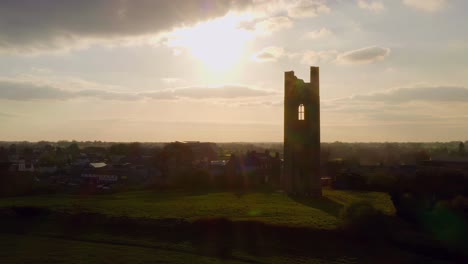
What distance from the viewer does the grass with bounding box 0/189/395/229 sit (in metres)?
26.8

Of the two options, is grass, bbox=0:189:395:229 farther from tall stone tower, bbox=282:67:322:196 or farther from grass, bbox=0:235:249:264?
grass, bbox=0:235:249:264

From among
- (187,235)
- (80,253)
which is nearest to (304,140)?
(187,235)

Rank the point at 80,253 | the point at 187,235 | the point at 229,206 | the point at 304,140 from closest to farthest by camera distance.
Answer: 1. the point at 80,253
2. the point at 187,235
3. the point at 229,206
4. the point at 304,140

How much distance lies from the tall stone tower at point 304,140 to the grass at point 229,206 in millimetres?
1747

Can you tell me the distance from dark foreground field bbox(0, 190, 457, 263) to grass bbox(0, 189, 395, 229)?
62 millimetres

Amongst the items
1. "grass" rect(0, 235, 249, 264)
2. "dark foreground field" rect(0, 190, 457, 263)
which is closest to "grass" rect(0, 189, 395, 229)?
"dark foreground field" rect(0, 190, 457, 263)

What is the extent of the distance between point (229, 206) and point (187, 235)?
6.85 metres

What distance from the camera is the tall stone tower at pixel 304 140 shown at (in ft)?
130

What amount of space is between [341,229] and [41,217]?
56.5 ft

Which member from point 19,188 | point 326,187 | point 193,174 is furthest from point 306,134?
point 19,188

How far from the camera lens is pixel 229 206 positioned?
101 ft

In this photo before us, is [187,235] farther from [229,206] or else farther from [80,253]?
[229,206]

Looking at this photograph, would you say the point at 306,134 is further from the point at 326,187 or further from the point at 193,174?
the point at 193,174

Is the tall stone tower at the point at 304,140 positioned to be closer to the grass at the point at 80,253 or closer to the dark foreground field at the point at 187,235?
the dark foreground field at the point at 187,235
